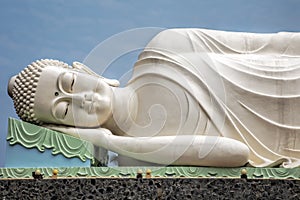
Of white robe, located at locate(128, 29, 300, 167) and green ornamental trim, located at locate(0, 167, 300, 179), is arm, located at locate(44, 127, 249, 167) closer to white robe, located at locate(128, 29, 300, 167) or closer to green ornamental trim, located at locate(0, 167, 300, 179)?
green ornamental trim, located at locate(0, 167, 300, 179)

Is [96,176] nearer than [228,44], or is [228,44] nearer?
[96,176]

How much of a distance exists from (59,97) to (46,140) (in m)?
0.45

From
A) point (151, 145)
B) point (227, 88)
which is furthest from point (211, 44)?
point (151, 145)

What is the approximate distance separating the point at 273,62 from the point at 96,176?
1.87 m

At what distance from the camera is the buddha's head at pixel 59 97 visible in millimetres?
4730

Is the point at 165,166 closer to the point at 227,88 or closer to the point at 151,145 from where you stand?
the point at 151,145

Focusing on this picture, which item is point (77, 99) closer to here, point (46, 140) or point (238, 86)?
point (46, 140)

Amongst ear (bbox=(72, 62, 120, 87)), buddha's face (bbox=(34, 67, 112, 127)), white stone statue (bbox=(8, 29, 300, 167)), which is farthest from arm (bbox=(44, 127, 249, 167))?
ear (bbox=(72, 62, 120, 87))

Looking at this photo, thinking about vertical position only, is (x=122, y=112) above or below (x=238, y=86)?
below

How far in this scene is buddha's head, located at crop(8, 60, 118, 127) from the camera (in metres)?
4.73

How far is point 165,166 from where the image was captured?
4453 millimetres

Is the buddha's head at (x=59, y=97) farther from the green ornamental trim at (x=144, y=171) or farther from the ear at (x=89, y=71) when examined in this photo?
the green ornamental trim at (x=144, y=171)

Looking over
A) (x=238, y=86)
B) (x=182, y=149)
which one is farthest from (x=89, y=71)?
(x=238, y=86)

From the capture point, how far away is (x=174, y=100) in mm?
4816
